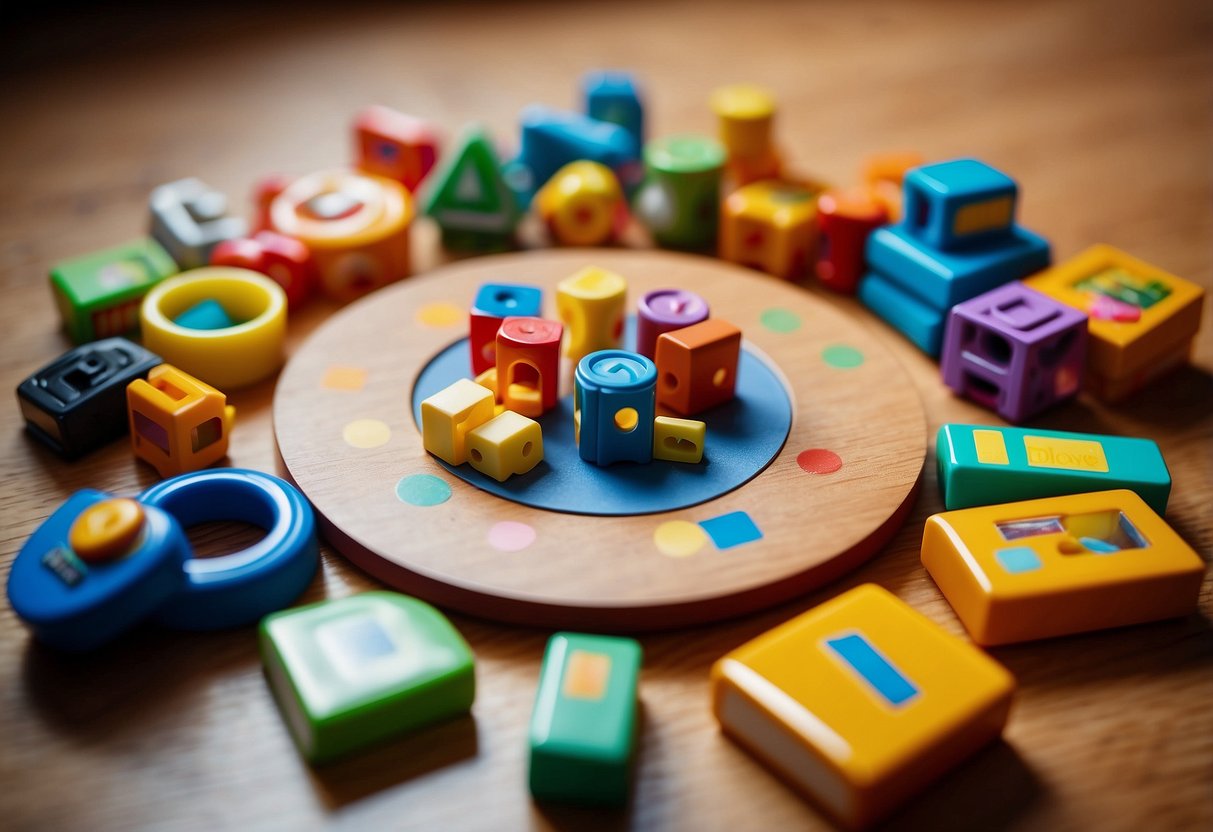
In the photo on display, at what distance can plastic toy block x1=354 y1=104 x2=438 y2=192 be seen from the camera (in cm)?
151

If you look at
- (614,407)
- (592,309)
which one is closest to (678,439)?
(614,407)

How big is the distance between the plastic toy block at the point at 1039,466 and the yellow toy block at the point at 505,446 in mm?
371

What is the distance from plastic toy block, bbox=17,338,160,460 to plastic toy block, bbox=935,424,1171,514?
2.47 feet

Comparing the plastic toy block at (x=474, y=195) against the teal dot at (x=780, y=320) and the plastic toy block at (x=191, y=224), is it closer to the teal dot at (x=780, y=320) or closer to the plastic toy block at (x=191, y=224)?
the plastic toy block at (x=191, y=224)

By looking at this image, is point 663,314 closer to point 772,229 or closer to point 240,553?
point 772,229

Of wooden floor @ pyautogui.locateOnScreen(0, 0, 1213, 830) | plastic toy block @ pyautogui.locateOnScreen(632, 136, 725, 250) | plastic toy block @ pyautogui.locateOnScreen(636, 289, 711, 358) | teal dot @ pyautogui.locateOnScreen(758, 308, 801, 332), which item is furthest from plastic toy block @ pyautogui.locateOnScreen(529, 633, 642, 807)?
plastic toy block @ pyautogui.locateOnScreen(632, 136, 725, 250)

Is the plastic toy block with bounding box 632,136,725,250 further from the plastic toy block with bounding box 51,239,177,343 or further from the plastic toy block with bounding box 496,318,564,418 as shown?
the plastic toy block with bounding box 51,239,177,343

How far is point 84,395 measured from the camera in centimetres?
109

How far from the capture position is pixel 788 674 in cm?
81

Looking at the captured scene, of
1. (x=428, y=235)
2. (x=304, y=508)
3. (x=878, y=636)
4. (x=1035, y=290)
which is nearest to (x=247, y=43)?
(x=428, y=235)

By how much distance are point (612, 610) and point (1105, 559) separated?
39 cm

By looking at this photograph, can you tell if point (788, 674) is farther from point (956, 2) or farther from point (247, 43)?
point (956, 2)

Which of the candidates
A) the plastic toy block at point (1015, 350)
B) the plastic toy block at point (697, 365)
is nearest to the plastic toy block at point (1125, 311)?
the plastic toy block at point (1015, 350)

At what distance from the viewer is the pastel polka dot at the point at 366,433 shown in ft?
3.51
